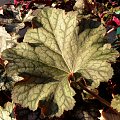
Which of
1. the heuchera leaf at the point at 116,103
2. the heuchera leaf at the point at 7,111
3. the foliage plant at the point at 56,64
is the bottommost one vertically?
the heuchera leaf at the point at 7,111

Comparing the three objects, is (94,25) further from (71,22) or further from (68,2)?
(68,2)

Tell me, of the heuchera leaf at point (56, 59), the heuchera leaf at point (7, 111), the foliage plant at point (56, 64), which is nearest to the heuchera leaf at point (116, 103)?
the foliage plant at point (56, 64)

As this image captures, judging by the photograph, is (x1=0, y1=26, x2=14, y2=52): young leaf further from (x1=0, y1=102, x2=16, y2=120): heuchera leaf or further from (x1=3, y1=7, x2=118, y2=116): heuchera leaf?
(x1=0, y1=102, x2=16, y2=120): heuchera leaf

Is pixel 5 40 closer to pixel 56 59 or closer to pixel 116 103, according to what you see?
pixel 56 59

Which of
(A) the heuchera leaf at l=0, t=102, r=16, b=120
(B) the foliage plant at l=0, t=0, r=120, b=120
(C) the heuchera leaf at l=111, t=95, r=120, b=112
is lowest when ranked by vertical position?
(A) the heuchera leaf at l=0, t=102, r=16, b=120

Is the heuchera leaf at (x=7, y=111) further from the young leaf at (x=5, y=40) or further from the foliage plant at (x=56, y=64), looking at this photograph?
the young leaf at (x=5, y=40)

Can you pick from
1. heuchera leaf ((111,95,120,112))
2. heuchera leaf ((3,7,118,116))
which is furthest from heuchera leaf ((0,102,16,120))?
heuchera leaf ((111,95,120,112))

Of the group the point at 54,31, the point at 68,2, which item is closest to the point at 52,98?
the point at 54,31
